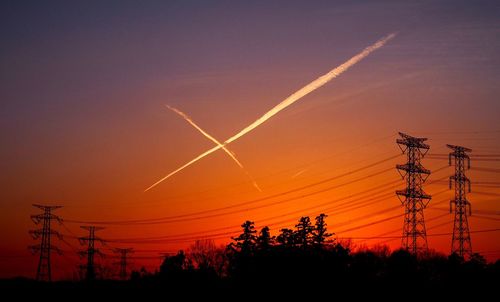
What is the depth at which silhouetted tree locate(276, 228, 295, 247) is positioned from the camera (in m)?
83.3

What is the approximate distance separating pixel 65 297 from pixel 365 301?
146ft

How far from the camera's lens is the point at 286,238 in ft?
281

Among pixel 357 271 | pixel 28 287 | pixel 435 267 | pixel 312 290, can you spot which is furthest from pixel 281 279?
pixel 28 287

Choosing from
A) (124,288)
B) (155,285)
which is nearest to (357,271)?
(155,285)

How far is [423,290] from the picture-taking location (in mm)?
77062

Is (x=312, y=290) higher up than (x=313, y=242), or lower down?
lower down

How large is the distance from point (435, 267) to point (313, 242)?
31.6m

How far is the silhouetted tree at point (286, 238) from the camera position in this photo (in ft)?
273

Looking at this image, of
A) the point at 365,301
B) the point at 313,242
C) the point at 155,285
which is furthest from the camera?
the point at 155,285

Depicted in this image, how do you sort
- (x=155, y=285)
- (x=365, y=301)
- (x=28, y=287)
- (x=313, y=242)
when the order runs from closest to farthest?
(x=365, y=301) < (x=313, y=242) < (x=155, y=285) < (x=28, y=287)

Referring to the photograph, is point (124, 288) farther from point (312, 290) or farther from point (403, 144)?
point (403, 144)

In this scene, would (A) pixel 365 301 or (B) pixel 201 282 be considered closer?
(A) pixel 365 301

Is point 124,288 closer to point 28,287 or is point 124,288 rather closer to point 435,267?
point 28,287

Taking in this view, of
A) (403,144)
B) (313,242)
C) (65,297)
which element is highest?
(403,144)
